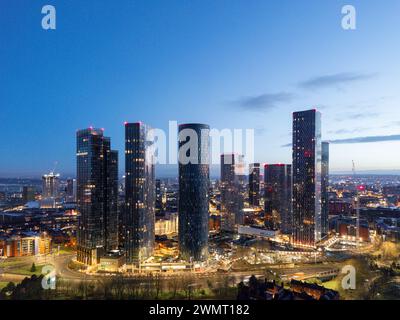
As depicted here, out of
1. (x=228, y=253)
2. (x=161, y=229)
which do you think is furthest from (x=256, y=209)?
(x=228, y=253)

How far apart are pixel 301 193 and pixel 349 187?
7.13m

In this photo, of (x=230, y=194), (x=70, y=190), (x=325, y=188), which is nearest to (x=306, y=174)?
(x=325, y=188)

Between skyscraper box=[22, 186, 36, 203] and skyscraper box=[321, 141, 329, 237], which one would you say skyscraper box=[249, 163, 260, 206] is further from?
skyscraper box=[22, 186, 36, 203]

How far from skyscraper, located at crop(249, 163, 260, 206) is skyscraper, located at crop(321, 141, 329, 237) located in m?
4.19

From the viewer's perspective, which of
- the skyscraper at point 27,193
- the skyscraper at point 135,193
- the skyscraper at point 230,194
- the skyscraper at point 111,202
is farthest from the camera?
the skyscraper at point 27,193

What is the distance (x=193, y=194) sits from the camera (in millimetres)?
8445

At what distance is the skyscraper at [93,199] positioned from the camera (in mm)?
8570

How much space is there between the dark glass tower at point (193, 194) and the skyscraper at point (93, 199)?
239cm

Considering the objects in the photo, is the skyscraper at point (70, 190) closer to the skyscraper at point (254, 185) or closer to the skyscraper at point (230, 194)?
the skyscraper at point (230, 194)

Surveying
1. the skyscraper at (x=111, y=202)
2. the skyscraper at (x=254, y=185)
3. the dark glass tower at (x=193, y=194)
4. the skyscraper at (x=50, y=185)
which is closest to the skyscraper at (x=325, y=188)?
the skyscraper at (x=254, y=185)

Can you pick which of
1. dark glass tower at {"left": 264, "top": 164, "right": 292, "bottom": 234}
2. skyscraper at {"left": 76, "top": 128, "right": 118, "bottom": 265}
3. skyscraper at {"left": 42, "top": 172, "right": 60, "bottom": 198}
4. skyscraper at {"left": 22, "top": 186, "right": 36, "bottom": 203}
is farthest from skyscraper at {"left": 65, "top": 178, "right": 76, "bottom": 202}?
dark glass tower at {"left": 264, "top": 164, "right": 292, "bottom": 234}

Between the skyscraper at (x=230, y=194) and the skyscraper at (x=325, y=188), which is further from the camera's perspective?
the skyscraper at (x=230, y=194)

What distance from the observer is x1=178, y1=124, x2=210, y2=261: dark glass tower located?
8.36 meters

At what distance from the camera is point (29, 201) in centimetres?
1516
